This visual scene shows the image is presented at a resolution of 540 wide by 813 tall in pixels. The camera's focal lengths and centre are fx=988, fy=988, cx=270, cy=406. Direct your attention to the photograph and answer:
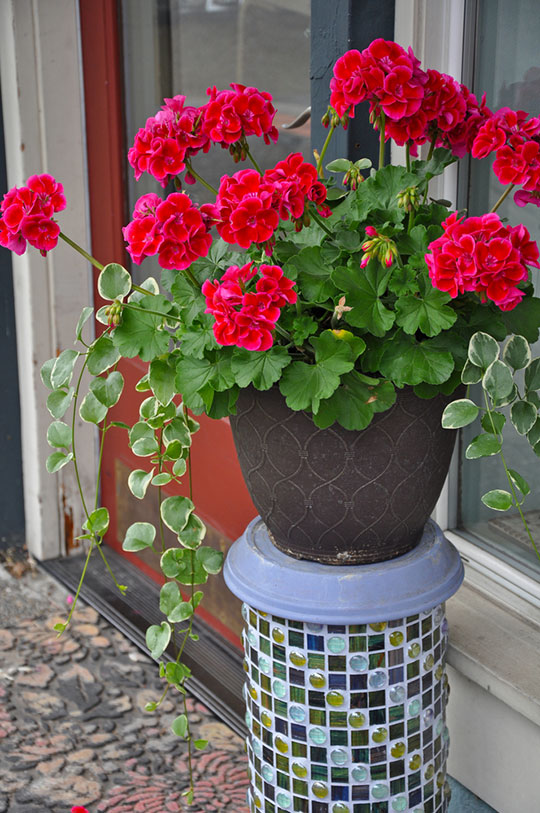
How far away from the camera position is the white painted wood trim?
2598 millimetres

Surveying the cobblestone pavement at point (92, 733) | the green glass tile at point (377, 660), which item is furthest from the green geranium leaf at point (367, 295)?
the cobblestone pavement at point (92, 733)

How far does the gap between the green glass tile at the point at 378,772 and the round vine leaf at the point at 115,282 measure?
29.6 inches

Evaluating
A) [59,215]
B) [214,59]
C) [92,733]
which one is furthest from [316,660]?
[59,215]

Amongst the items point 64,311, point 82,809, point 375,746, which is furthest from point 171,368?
point 64,311

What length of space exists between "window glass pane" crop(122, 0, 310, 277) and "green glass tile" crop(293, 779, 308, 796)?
4.00ft

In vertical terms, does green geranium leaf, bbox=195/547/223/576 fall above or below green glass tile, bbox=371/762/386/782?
above

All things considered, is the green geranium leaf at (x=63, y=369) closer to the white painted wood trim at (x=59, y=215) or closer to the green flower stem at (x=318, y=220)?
the green flower stem at (x=318, y=220)

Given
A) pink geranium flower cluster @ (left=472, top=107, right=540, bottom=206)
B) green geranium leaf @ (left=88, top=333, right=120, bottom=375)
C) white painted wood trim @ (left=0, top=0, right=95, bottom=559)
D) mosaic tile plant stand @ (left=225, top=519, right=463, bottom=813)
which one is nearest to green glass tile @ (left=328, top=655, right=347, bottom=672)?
mosaic tile plant stand @ (left=225, top=519, right=463, bottom=813)

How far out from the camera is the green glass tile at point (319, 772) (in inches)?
54.6

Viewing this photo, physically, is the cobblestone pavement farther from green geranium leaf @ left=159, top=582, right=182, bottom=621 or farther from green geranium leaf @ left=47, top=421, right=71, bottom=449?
green geranium leaf @ left=47, top=421, right=71, bottom=449

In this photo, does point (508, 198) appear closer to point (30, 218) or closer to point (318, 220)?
point (318, 220)

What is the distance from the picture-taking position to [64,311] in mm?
2758

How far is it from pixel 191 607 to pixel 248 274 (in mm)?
621

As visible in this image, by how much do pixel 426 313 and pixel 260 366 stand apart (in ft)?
0.68
